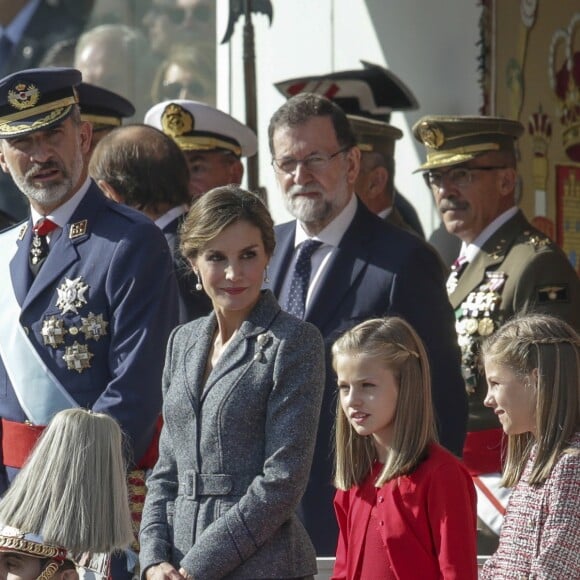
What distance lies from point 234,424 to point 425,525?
0.56m

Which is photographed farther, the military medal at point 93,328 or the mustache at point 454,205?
the mustache at point 454,205

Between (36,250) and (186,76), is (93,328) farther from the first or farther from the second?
(186,76)

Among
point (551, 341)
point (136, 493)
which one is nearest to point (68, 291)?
point (136, 493)

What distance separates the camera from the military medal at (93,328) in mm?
5152

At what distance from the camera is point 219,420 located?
456 cm

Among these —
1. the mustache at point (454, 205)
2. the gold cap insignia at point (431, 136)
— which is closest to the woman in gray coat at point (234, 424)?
the mustache at point (454, 205)

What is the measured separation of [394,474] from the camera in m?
4.45

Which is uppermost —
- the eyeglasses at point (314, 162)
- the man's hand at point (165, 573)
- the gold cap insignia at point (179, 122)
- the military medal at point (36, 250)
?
the gold cap insignia at point (179, 122)

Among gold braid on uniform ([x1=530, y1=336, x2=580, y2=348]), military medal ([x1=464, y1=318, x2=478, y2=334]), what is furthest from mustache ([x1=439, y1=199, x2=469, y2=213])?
gold braid on uniform ([x1=530, y1=336, x2=580, y2=348])

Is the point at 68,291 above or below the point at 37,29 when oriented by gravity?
below

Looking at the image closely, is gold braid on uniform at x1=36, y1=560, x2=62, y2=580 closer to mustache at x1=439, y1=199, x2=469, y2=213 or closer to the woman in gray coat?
the woman in gray coat

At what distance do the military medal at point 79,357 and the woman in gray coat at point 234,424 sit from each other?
434 mm

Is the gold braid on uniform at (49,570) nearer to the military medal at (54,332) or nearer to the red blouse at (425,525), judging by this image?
the red blouse at (425,525)

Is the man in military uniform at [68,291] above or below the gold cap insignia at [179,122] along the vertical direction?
below
